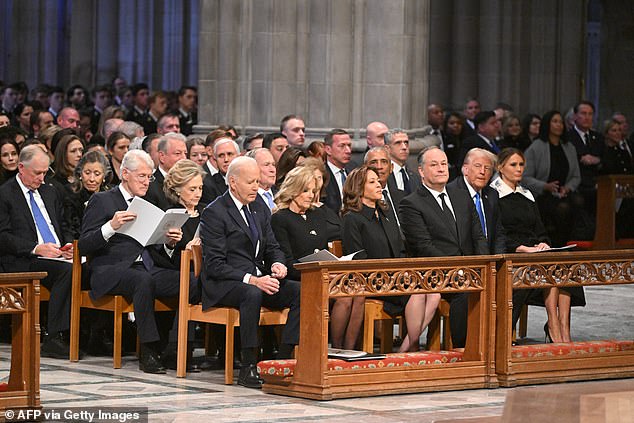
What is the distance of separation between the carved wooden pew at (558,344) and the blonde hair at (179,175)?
2334mm

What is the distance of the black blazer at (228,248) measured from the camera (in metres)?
10.8

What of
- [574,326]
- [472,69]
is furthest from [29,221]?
[472,69]

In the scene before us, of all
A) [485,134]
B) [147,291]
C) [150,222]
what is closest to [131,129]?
[150,222]

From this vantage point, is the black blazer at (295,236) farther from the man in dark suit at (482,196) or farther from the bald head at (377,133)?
the bald head at (377,133)

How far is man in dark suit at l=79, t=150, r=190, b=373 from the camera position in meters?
11.2

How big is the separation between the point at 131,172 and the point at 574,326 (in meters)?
4.29

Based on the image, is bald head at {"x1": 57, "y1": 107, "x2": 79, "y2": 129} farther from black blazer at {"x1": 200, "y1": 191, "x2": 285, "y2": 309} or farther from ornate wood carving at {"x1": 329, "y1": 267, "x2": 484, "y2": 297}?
ornate wood carving at {"x1": 329, "y1": 267, "x2": 484, "y2": 297}

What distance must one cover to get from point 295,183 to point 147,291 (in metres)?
1.30

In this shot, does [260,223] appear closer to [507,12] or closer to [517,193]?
[517,193]

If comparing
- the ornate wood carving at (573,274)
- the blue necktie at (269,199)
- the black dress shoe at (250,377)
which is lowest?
the black dress shoe at (250,377)

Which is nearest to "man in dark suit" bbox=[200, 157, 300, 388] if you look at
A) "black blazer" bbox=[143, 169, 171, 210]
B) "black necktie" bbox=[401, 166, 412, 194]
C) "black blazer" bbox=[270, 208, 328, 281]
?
"black blazer" bbox=[270, 208, 328, 281]

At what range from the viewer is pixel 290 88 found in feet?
54.1

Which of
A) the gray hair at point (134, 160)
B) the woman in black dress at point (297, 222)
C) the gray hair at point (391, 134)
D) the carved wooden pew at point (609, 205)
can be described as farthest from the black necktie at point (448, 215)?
the carved wooden pew at point (609, 205)

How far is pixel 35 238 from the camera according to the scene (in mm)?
12055
